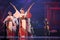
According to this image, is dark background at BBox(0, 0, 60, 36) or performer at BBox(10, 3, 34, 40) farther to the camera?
performer at BBox(10, 3, 34, 40)

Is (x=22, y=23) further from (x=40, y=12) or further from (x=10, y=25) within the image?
(x=40, y=12)

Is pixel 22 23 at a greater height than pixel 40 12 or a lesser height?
lesser

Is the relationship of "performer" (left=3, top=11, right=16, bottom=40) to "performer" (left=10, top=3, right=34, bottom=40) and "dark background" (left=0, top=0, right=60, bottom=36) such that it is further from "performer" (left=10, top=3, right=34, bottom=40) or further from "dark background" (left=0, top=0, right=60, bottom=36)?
"performer" (left=10, top=3, right=34, bottom=40)

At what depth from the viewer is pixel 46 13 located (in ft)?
20.8

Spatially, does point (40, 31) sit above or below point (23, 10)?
below

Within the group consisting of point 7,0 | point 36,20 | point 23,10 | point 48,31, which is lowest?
point 48,31

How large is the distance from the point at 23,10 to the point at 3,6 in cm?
80

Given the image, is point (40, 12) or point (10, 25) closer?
point (40, 12)

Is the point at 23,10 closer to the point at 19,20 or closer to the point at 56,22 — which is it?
the point at 19,20

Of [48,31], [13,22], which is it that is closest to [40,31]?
[48,31]

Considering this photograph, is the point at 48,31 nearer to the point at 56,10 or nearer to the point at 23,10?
the point at 56,10

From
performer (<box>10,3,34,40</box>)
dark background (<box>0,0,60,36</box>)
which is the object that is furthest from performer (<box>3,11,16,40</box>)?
performer (<box>10,3,34,40</box>)

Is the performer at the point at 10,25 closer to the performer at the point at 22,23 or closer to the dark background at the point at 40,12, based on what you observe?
the dark background at the point at 40,12

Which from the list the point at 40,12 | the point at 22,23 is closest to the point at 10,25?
the point at 22,23
